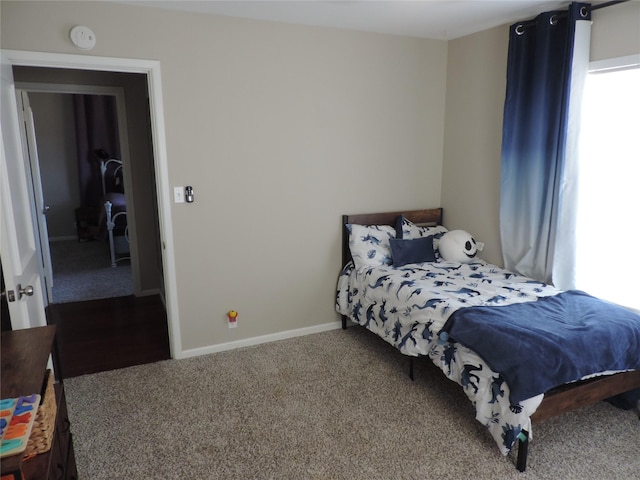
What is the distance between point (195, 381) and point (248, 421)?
0.61m

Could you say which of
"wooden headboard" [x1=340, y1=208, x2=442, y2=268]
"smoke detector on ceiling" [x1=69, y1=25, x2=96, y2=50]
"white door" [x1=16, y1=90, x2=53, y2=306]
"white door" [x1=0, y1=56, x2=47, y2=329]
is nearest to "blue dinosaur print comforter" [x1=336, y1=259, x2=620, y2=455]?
"wooden headboard" [x1=340, y1=208, x2=442, y2=268]

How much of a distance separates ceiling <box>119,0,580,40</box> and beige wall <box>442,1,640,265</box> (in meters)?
0.22

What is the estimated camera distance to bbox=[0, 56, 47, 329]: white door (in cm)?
195

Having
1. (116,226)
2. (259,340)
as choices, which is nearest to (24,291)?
(259,340)

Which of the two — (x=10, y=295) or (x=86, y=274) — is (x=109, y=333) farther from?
(x=86, y=274)

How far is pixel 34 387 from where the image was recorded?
4.48 ft

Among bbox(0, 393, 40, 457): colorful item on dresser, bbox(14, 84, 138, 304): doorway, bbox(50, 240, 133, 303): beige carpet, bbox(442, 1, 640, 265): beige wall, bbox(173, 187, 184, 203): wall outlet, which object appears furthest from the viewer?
bbox(14, 84, 138, 304): doorway

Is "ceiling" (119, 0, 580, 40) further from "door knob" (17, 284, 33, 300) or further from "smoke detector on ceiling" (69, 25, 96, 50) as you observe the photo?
"door knob" (17, 284, 33, 300)

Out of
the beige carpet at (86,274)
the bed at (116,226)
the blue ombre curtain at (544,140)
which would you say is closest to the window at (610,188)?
the blue ombre curtain at (544,140)

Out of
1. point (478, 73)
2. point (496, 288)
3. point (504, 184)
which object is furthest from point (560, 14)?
point (496, 288)

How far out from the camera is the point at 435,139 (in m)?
3.90

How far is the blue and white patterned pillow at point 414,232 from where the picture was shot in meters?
3.66

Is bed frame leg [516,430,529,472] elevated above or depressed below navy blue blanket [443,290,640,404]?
below

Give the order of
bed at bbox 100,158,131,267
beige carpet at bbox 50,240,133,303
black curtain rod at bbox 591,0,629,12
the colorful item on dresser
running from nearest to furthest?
the colorful item on dresser
black curtain rod at bbox 591,0,629,12
beige carpet at bbox 50,240,133,303
bed at bbox 100,158,131,267
